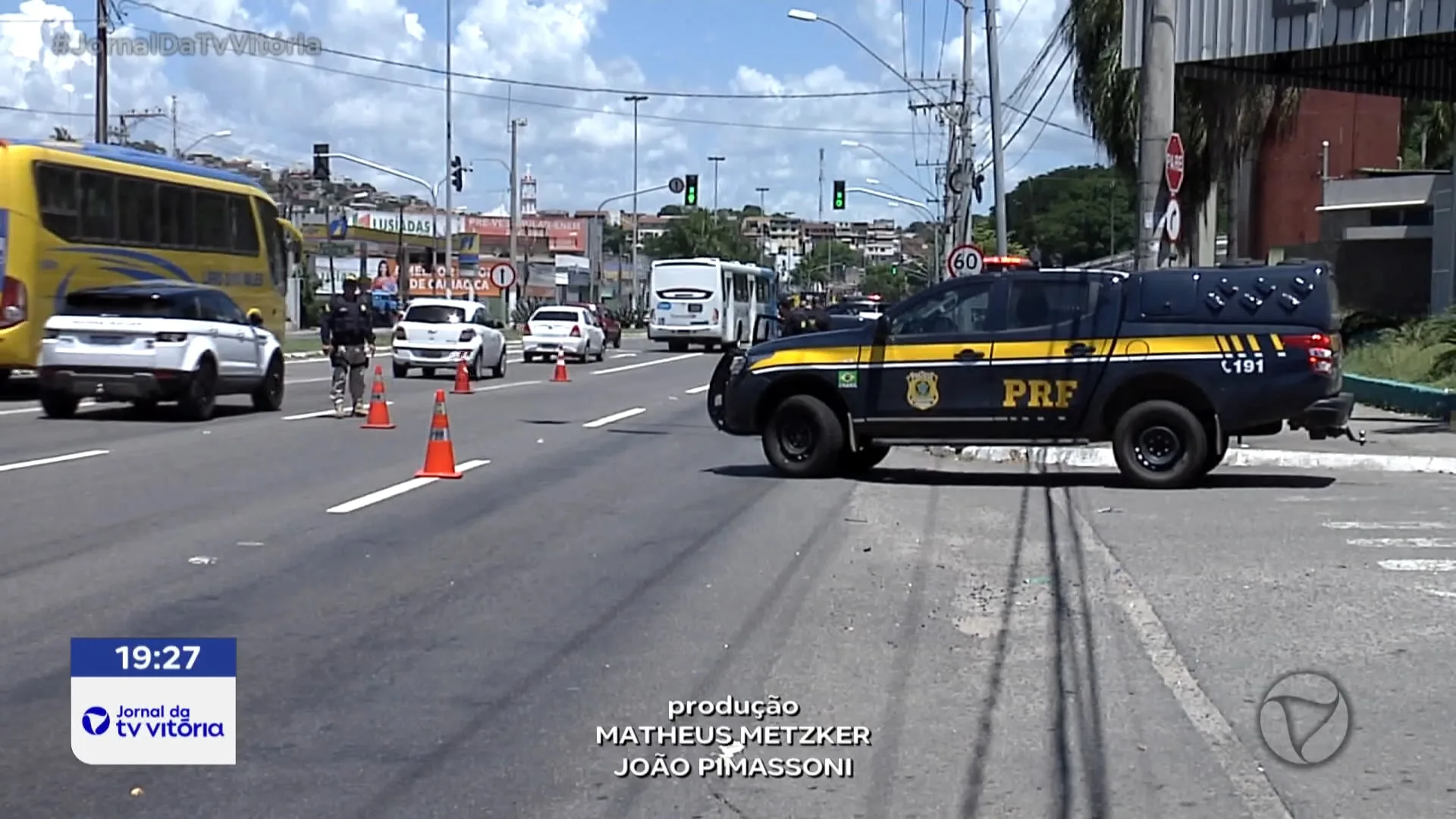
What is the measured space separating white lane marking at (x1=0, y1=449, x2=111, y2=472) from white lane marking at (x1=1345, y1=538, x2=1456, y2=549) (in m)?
11.2

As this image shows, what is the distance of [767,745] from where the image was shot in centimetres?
724

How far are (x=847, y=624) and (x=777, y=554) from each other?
8.28 feet

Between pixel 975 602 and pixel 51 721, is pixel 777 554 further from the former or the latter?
Answer: pixel 51 721

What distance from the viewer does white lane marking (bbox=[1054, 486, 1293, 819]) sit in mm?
6668

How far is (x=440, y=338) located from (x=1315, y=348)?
77.4 feet

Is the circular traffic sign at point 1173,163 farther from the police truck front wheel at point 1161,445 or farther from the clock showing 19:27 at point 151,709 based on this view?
the clock showing 19:27 at point 151,709

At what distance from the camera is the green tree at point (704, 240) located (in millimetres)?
131875

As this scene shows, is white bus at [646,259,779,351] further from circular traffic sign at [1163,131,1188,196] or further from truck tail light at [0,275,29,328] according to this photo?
circular traffic sign at [1163,131,1188,196]

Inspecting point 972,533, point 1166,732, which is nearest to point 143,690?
point 1166,732

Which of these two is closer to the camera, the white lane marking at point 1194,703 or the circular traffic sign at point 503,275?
the white lane marking at point 1194,703

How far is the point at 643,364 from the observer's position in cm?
4728

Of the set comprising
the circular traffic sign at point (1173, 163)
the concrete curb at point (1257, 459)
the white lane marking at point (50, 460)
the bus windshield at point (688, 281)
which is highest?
the circular traffic sign at point (1173, 163)

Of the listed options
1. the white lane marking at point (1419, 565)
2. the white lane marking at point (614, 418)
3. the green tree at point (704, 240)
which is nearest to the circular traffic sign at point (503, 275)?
the white lane marking at point (614, 418)

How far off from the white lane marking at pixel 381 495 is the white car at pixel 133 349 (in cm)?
616
